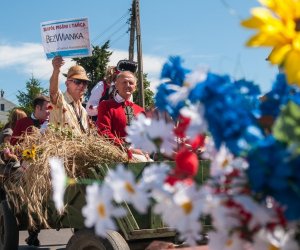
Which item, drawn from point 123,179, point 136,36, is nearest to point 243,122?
point 123,179

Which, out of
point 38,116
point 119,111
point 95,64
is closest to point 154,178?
point 119,111

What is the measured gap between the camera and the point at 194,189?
97 cm

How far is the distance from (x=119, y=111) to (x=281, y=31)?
4344 millimetres

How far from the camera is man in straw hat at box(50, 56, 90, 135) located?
5664mm

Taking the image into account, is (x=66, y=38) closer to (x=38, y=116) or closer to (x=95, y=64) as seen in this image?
(x=38, y=116)

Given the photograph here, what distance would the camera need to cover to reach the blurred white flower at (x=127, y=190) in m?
1.00

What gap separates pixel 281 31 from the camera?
958 mm

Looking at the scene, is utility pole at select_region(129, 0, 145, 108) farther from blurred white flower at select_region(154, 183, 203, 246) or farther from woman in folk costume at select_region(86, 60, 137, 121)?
blurred white flower at select_region(154, 183, 203, 246)

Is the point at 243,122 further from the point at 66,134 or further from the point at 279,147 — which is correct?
the point at 66,134

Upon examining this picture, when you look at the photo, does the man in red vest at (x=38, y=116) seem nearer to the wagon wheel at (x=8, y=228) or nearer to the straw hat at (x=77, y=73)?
the straw hat at (x=77, y=73)

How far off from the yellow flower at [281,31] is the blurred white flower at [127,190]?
0.32 metres

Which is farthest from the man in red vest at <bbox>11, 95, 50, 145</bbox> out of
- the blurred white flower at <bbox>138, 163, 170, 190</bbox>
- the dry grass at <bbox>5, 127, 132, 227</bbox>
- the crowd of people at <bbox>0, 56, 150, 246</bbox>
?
the blurred white flower at <bbox>138, 163, 170, 190</bbox>

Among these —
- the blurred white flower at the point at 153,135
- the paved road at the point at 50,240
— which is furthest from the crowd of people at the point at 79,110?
the blurred white flower at the point at 153,135

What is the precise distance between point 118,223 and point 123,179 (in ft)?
10.6
